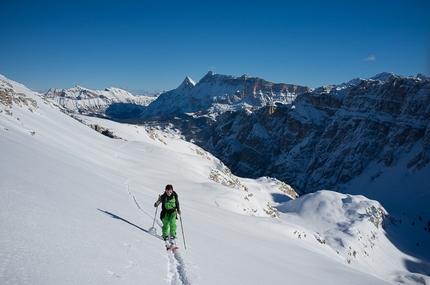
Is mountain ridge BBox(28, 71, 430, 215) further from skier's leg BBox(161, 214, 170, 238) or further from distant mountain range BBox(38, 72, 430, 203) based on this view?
skier's leg BBox(161, 214, 170, 238)

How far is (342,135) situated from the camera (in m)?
155

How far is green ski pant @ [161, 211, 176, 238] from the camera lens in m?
9.48

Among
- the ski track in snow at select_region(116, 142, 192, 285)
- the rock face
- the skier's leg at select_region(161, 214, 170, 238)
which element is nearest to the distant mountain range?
the rock face

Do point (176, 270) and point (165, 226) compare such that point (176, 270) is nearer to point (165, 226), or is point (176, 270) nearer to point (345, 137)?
point (165, 226)

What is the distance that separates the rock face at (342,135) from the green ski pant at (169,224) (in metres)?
132

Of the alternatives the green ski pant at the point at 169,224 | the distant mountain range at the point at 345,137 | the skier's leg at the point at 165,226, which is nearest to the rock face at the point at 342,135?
the distant mountain range at the point at 345,137

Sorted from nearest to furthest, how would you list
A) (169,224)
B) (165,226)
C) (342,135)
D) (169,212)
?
1. (165,226)
2. (169,224)
3. (169,212)
4. (342,135)

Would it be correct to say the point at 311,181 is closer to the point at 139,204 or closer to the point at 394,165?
the point at 394,165

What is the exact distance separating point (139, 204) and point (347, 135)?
158400 mm

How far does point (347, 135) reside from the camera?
152 meters

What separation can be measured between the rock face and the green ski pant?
132 meters

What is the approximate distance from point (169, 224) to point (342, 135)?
533 feet

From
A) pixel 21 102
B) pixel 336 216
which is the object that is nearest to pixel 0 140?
pixel 21 102

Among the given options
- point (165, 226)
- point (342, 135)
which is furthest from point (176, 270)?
point (342, 135)
